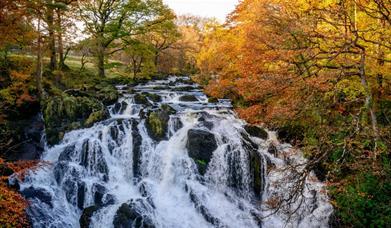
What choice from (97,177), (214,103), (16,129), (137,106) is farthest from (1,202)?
(214,103)

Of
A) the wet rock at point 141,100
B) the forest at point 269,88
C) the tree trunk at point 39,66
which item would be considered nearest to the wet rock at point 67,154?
the forest at point 269,88

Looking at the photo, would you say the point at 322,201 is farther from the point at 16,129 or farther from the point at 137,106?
the point at 16,129

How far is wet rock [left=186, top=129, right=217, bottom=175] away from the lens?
13881mm

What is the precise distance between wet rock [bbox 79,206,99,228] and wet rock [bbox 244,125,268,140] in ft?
26.2

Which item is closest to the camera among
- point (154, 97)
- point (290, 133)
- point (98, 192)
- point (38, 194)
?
point (38, 194)

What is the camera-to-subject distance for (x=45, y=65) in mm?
22094

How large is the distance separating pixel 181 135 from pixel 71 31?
9360 mm

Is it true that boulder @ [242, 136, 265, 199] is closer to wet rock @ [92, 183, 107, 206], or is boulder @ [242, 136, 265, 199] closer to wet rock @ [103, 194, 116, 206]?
wet rock @ [103, 194, 116, 206]

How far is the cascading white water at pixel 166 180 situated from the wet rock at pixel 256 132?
0.30 m

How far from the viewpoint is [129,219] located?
11070 mm

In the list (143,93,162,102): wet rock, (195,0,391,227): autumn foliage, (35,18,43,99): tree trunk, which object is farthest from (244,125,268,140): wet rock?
(35,18,43,99): tree trunk

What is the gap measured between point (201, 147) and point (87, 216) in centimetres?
540

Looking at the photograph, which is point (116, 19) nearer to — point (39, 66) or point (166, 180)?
point (39, 66)

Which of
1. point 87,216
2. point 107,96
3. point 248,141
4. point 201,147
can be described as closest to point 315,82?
point 248,141
